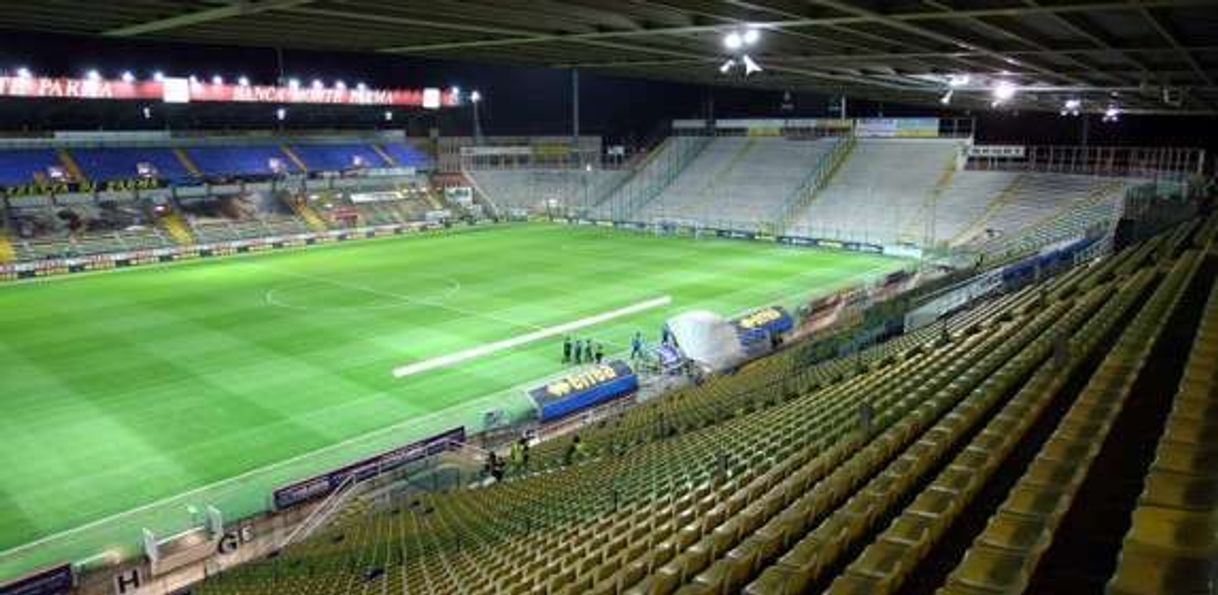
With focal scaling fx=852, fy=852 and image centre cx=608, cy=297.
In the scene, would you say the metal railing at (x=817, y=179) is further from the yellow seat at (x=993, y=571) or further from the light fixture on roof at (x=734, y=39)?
the yellow seat at (x=993, y=571)

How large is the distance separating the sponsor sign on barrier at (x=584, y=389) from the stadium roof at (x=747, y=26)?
9146 mm

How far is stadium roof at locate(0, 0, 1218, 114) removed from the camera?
726 inches

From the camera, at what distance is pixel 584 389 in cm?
2219

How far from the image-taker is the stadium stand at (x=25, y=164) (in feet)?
155

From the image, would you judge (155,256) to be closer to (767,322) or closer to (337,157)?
(337,157)

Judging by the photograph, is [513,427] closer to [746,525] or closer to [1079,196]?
[746,525]

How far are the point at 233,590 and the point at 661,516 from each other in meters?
7.34

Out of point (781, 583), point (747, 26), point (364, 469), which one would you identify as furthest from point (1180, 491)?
point (747, 26)

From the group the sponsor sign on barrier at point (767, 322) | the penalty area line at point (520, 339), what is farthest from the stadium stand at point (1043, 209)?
the penalty area line at point (520, 339)

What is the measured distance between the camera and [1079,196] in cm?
4644

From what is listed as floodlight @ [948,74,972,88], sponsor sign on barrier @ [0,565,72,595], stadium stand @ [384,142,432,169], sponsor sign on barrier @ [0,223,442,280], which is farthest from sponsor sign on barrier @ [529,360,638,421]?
stadium stand @ [384,142,432,169]

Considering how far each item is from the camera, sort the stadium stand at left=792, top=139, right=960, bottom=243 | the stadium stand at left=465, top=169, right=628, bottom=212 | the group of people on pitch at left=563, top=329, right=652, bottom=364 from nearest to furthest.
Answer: the group of people on pitch at left=563, top=329, right=652, bottom=364 → the stadium stand at left=792, top=139, right=960, bottom=243 → the stadium stand at left=465, top=169, right=628, bottom=212

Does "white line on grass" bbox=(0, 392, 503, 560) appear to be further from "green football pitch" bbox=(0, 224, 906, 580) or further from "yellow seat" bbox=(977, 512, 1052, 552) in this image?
"yellow seat" bbox=(977, 512, 1052, 552)

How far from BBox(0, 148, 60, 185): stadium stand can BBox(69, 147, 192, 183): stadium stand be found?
1.54 metres
